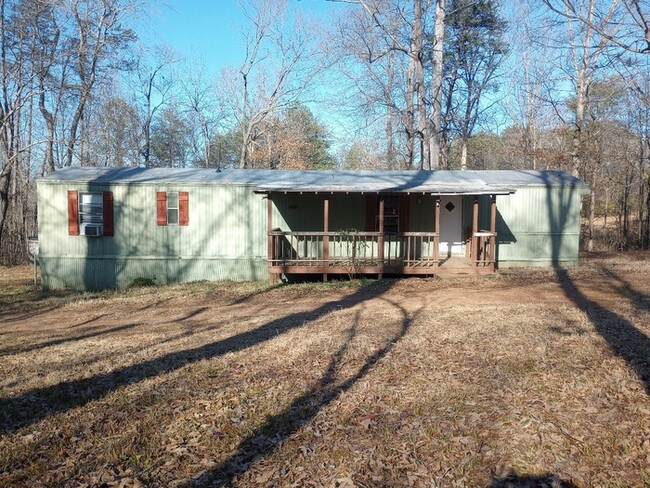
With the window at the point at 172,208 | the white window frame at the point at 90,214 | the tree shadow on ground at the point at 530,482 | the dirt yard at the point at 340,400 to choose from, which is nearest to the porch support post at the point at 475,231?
the dirt yard at the point at 340,400

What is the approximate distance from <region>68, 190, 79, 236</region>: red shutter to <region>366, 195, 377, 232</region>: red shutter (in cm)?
823

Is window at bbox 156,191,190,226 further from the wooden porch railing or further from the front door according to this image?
the front door

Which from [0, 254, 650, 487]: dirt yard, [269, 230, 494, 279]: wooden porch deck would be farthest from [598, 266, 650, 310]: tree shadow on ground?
[269, 230, 494, 279]: wooden porch deck

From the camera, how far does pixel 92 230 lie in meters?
13.9

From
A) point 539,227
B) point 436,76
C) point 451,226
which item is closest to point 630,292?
point 539,227

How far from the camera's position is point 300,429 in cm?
404

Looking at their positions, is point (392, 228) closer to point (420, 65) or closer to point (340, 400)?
point (420, 65)

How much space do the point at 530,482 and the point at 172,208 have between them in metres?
12.5

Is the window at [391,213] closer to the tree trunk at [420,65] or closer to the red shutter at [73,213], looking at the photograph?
the tree trunk at [420,65]

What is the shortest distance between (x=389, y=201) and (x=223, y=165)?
30664mm

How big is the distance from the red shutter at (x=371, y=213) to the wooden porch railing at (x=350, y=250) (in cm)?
37

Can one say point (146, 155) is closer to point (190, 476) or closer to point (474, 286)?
point (474, 286)

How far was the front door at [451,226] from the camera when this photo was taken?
14359 mm

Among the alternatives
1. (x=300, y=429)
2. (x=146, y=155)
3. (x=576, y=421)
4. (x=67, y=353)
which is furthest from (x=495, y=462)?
(x=146, y=155)
